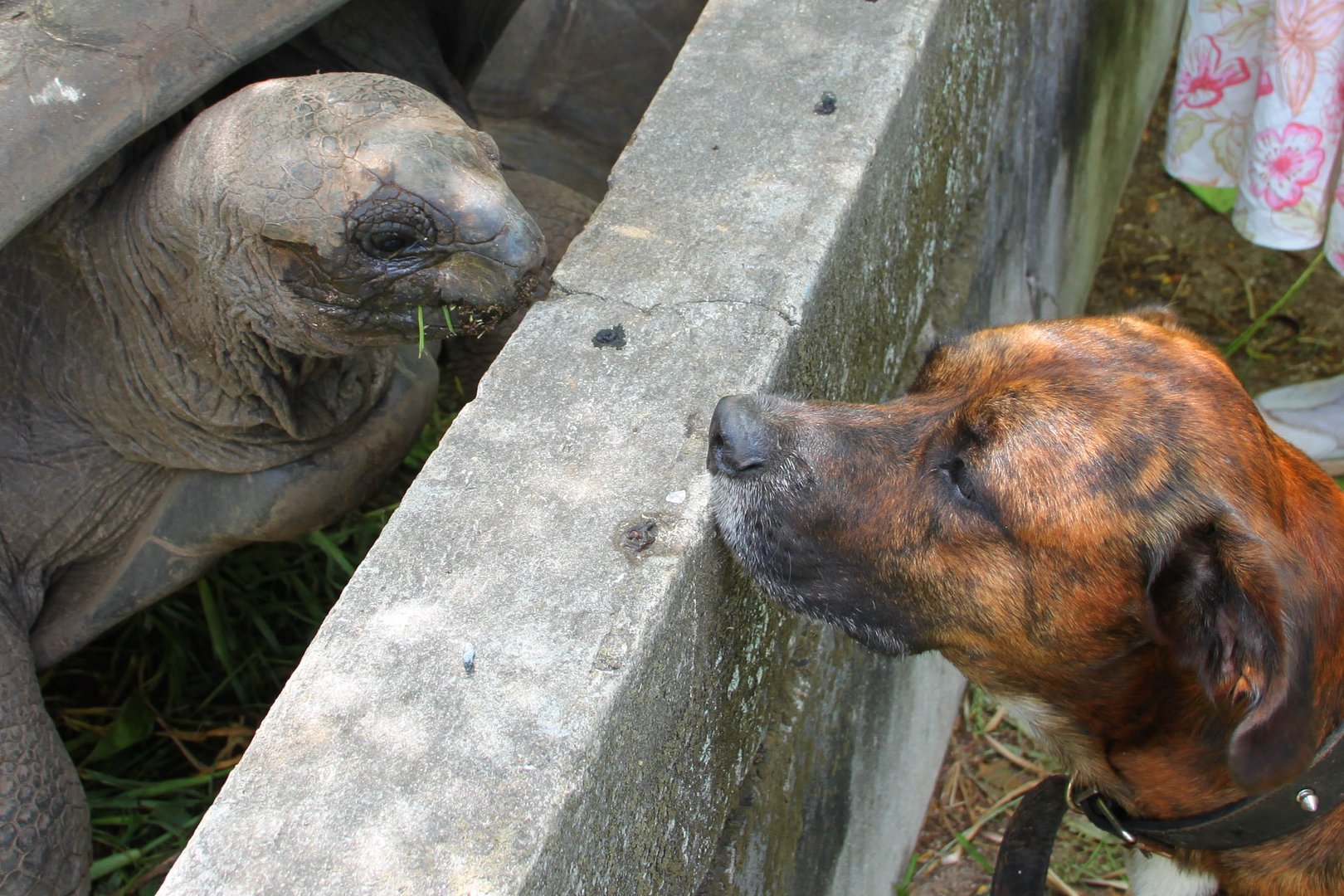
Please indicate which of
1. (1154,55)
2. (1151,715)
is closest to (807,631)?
(1151,715)

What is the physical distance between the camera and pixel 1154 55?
469 cm

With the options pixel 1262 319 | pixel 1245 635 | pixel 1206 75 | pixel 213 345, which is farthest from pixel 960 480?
pixel 1262 319

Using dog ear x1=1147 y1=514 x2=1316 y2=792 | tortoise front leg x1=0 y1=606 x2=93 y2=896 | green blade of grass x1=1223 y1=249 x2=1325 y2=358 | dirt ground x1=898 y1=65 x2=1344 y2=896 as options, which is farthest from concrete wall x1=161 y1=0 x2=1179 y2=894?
green blade of grass x1=1223 y1=249 x2=1325 y2=358

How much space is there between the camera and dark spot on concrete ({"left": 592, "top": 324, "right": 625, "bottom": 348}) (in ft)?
6.37

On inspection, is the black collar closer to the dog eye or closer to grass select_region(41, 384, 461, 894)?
the dog eye

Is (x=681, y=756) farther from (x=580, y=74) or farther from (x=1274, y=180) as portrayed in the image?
(x=1274, y=180)

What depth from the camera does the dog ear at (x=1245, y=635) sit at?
139cm

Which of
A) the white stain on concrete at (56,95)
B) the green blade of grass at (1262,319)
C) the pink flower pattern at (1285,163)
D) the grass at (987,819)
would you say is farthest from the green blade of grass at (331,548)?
the green blade of grass at (1262,319)

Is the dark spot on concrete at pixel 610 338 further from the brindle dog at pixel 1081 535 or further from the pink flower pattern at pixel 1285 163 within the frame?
the pink flower pattern at pixel 1285 163

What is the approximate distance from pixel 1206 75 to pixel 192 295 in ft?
9.33

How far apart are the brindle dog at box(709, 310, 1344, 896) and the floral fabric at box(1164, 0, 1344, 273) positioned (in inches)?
69.0

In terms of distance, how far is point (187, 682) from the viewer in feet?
10.2

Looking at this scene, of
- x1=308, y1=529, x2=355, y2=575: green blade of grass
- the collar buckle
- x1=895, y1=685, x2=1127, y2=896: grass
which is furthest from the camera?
x1=895, y1=685, x2=1127, y2=896: grass

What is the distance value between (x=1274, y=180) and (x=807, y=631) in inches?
82.1
